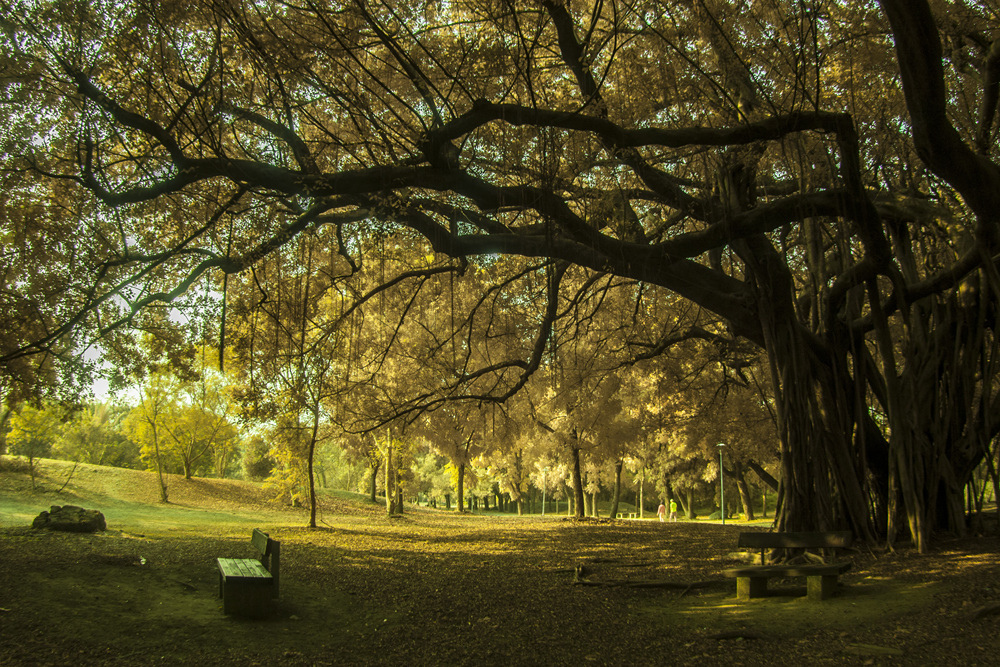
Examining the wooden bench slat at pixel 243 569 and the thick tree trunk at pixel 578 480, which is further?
the thick tree trunk at pixel 578 480

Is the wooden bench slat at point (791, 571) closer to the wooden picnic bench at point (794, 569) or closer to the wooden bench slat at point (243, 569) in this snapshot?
the wooden picnic bench at point (794, 569)

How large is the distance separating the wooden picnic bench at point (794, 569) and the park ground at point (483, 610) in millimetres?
141

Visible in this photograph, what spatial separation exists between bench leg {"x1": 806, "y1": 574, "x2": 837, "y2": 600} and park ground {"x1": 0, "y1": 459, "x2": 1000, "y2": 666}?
0.29ft

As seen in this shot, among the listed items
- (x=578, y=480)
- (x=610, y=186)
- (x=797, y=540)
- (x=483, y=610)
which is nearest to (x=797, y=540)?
(x=797, y=540)

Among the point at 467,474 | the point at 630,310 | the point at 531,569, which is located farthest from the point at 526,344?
the point at 467,474

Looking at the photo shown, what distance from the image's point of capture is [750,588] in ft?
19.2

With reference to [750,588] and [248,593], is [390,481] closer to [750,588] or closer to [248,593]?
[248,593]

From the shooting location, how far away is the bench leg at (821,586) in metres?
5.39

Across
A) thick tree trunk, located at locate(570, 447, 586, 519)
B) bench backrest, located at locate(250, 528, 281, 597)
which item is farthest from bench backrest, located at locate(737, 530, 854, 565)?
thick tree trunk, located at locate(570, 447, 586, 519)

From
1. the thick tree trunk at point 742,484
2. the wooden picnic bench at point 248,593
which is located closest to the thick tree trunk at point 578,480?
the thick tree trunk at point 742,484

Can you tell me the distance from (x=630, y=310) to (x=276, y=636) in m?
9.33

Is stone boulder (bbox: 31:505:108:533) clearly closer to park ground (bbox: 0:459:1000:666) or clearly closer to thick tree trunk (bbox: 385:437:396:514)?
park ground (bbox: 0:459:1000:666)

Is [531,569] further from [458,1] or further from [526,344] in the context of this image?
[458,1]

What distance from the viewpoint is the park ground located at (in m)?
4.13
